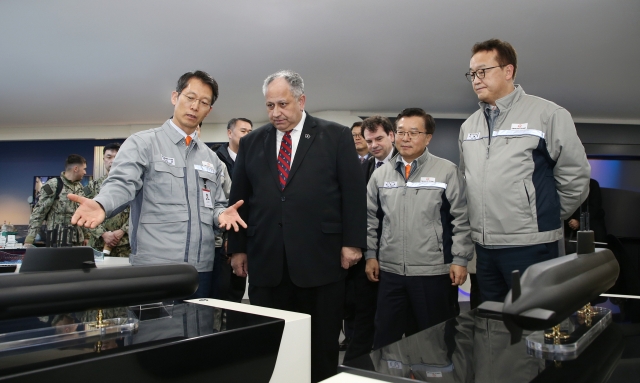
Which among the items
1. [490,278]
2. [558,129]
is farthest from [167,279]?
[558,129]

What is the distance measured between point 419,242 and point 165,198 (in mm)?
1326

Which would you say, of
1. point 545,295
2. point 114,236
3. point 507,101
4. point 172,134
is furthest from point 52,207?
point 545,295

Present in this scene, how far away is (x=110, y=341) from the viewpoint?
989 millimetres

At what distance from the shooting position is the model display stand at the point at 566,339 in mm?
896

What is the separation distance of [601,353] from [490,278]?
4.26 feet

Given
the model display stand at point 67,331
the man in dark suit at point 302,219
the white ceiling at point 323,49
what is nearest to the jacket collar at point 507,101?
the man in dark suit at point 302,219

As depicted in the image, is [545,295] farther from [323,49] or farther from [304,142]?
[323,49]

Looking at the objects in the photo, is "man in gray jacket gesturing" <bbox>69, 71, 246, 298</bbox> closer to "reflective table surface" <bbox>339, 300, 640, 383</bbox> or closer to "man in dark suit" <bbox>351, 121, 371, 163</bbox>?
"reflective table surface" <bbox>339, 300, 640, 383</bbox>

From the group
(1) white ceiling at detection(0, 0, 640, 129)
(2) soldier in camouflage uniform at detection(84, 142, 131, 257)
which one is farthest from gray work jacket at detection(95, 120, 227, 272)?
(1) white ceiling at detection(0, 0, 640, 129)

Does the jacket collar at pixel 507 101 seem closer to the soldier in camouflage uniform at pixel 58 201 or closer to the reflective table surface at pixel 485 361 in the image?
the reflective table surface at pixel 485 361

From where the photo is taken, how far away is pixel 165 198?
80.0 inches

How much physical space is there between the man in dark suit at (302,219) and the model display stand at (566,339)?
1164mm

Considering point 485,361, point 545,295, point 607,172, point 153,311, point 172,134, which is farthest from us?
point 607,172

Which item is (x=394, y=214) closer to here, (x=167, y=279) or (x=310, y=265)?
(x=310, y=265)
